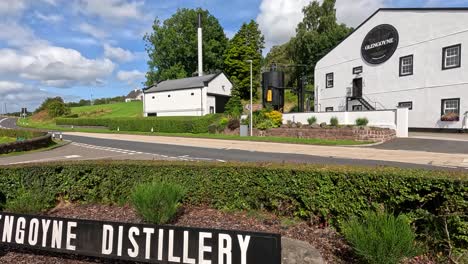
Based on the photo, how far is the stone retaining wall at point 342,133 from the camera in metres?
22.6

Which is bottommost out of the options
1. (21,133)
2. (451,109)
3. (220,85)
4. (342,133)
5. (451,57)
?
(21,133)

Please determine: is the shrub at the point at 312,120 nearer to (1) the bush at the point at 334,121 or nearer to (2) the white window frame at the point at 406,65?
(1) the bush at the point at 334,121

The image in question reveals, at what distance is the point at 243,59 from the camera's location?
5706cm

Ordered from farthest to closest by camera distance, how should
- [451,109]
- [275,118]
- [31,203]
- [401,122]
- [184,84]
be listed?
1. [184,84]
2. [275,118]
3. [451,109]
4. [401,122]
5. [31,203]

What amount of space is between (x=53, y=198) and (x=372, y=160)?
1212 cm

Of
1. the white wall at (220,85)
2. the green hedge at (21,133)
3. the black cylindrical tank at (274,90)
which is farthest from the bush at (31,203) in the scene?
the white wall at (220,85)

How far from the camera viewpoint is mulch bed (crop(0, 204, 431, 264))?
4.04 m

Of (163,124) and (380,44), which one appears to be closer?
(380,44)

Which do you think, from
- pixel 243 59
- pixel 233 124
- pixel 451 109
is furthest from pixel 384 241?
pixel 243 59

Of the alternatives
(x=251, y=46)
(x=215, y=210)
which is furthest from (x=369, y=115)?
(x=251, y=46)

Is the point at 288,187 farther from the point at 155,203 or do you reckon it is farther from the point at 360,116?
the point at 360,116

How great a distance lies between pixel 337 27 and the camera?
160 feet

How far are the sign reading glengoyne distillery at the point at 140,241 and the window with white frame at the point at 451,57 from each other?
2701cm

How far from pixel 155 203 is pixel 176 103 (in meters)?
45.0
